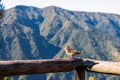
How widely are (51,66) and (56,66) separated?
0.14 meters

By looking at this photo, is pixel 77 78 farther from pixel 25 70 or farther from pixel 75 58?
pixel 25 70

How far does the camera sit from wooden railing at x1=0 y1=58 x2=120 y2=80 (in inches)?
231

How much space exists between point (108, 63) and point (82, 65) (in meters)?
0.71

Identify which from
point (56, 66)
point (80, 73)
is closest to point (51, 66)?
point (56, 66)

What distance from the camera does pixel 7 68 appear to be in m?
5.78

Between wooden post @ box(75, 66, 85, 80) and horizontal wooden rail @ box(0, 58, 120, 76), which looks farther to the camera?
wooden post @ box(75, 66, 85, 80)

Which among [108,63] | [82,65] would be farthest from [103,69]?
[82,65]

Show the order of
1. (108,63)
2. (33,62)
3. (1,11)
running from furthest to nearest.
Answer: (1,11)
(108,63)
(33,62)

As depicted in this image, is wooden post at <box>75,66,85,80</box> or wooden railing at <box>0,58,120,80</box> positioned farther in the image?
wooden post at <box>75,66,85,80</box>

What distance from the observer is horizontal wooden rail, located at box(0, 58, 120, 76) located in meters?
5.84

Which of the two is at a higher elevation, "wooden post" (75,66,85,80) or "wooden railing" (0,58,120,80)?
"wooden railing" (0,58,120,80)

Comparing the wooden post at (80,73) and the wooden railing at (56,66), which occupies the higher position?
the wooden railing at (56,66)

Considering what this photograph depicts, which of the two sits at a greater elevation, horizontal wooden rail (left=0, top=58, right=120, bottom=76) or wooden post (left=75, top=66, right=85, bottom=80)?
horizontal wooden rail (left=0, top=58, right=120, bottom=76)

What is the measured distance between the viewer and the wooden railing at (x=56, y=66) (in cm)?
586
